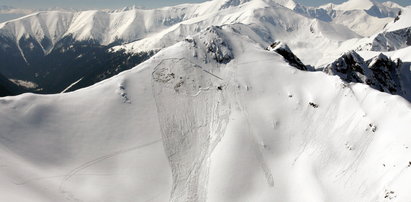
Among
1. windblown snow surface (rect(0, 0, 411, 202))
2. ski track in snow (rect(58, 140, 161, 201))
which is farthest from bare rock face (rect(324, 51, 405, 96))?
ski track in snow (rect(58, 140, 161, 201))

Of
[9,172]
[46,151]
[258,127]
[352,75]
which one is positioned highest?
[9,172]

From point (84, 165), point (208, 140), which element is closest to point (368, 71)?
point (208, 140)

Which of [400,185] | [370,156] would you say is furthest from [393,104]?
[400,185]

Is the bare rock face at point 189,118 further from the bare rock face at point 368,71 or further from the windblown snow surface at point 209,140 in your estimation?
the bare rock face at point 368,71

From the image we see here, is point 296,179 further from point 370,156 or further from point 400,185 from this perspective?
point 400,185

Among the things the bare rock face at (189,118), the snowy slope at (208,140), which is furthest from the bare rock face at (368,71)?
the bare rock face at (189,118)

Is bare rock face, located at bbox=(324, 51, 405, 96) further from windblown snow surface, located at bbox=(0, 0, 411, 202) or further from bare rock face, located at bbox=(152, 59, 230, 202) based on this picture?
bare rock face, located at bbox=(152, 59, 230, 202)
